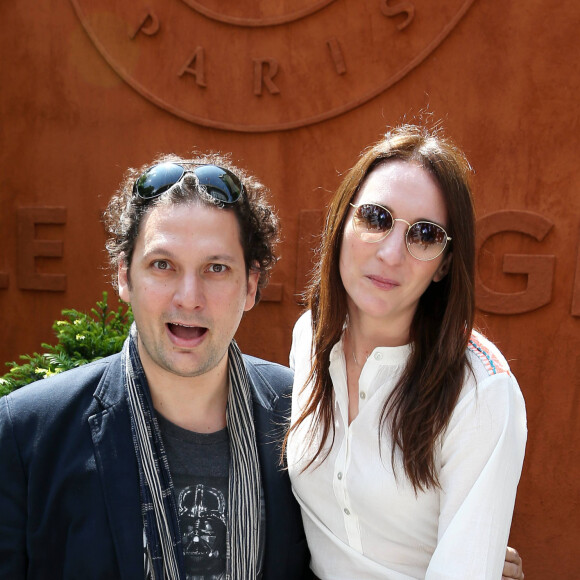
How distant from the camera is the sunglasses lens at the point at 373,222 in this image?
75.5 inches

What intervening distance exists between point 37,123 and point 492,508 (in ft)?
14.1

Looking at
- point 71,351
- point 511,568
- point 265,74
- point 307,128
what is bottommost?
point 511,568

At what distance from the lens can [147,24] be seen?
4406 millimetres

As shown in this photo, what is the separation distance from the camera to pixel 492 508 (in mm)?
1655

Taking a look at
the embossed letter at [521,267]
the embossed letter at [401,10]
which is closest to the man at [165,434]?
the embossed letter at [521,267]

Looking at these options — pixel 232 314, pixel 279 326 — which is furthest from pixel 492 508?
pixel 279 326

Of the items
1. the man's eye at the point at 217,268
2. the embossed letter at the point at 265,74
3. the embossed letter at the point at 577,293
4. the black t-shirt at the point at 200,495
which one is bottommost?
the black t-shirt at the point at 200,495

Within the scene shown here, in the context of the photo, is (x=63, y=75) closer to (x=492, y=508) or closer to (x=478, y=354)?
(x=478, y=354)

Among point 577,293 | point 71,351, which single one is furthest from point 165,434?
point 577,293

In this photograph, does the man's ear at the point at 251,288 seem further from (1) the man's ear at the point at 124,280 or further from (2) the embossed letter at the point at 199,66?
(2) the embossed letter at the point at 199,66

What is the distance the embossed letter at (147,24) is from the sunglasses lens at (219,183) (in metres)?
2.65

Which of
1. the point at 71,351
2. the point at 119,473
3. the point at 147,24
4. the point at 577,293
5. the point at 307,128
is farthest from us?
the point at 147,24

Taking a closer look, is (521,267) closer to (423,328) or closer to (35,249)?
(423,328)

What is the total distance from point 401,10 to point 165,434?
2.96m
